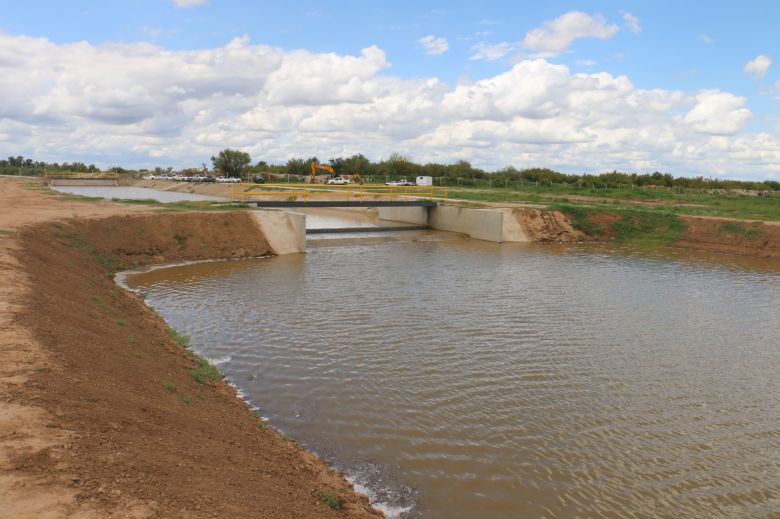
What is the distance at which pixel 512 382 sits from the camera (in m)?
13.4

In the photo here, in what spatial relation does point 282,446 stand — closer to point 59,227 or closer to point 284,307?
point 284,307

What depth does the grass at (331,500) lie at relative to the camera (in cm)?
797

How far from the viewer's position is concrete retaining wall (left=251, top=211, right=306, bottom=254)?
1410 inches

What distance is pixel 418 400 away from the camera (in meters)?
12.3

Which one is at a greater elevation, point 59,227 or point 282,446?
point 59,227

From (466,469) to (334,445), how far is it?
266 cm

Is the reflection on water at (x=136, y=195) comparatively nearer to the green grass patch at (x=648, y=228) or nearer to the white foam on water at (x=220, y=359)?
the green grass patch at (x=648, y=228)

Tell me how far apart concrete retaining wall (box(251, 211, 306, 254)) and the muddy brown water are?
A: 882 cm

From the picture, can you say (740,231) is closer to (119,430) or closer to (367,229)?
(367,229)

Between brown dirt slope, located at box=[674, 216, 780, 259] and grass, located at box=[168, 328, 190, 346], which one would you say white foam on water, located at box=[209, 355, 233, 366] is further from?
brown dirt slope, located at box=[674, 216, 780, 259]

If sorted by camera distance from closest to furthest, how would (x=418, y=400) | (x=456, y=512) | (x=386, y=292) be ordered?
(x=456, y=512)
(x=418, y=400)
(x=386, y=292)

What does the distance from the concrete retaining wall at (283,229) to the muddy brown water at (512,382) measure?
347 inches

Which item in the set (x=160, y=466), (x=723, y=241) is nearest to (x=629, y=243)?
(x=723, y=241)

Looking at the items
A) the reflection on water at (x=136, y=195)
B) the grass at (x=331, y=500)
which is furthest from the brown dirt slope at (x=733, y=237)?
the reflection on water at (x=136, y=195)
